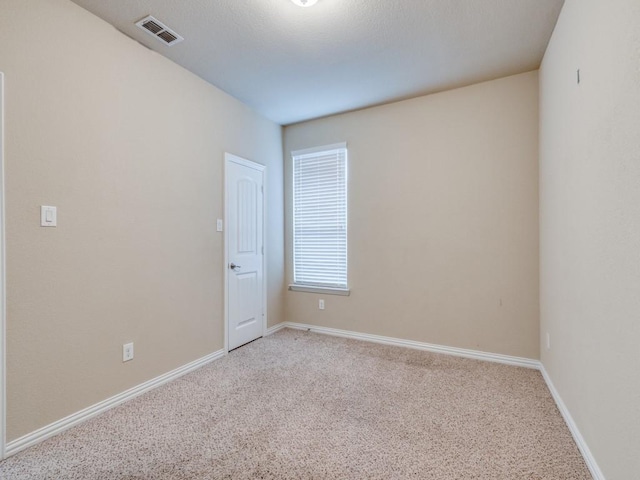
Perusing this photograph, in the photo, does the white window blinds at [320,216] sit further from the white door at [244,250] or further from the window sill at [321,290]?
the white door at [244,250]

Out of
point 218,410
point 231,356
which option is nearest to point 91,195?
point 218,410

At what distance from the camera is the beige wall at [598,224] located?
1194mm

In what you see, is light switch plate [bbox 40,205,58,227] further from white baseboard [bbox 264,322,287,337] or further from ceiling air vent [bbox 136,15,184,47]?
white baseboard [bbox 264,322,287,337]

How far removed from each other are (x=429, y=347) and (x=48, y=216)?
3.46m

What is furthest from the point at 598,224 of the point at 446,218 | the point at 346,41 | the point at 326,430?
the point at 346,41

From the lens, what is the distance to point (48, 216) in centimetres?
190

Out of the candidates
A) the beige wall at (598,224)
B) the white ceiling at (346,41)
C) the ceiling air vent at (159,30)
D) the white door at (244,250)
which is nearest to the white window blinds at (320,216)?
the white door at (244,250)

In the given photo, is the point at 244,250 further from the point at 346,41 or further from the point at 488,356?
the point at 488,356

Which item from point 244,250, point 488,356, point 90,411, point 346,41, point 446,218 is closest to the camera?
point 90,411

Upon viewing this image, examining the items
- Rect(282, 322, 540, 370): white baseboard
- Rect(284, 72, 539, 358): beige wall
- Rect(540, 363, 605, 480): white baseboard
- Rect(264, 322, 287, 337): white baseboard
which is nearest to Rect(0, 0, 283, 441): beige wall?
Rect(264, 322, 287, 337): white baseboard

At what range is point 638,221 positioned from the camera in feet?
3.74

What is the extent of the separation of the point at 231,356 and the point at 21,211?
213 centimetres

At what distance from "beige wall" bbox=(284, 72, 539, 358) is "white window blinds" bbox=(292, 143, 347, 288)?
14cm

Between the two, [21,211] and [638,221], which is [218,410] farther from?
[638,221]
